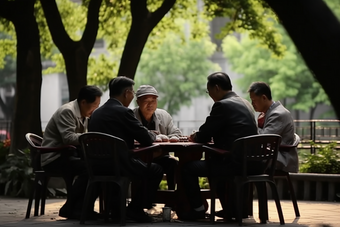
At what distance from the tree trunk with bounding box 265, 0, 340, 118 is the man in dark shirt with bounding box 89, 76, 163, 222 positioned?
3.92m

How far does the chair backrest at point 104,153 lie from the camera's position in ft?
28.1

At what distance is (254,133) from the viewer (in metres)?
8.95

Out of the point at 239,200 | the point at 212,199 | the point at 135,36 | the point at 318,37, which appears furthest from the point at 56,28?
the point at 318,37

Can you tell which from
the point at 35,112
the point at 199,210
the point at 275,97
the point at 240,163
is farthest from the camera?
Answer: the point at 275,97

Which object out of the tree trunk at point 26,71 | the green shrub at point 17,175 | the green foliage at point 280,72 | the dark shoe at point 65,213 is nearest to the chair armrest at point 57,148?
the dark shoe at point 65,213

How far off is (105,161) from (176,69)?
44.0 meters

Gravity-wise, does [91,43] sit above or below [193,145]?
above

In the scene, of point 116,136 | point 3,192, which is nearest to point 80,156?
point 116,136

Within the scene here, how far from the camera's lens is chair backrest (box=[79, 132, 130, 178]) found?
8.55 metres

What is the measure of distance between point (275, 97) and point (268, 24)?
27675mm

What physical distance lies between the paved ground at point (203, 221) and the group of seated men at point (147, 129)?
312 mm

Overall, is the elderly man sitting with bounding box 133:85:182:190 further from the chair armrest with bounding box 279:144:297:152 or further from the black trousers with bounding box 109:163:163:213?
the chair armrest with bounding box 279:144:297:152

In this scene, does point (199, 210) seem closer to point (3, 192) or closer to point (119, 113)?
point (119, 113)

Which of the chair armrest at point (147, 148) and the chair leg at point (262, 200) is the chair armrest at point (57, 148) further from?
the chair leg at point (262, 200)
